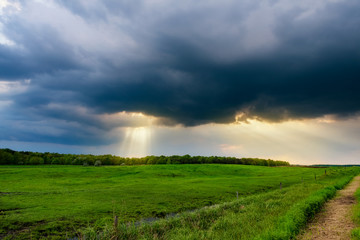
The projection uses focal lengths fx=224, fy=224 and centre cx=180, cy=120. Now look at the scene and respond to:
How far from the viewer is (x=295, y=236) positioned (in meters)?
14.0

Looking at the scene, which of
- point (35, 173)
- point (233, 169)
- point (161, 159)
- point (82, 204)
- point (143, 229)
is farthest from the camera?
point (161, 159)

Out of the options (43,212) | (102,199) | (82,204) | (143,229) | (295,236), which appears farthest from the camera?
(102,199)

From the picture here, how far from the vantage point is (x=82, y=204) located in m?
35.8

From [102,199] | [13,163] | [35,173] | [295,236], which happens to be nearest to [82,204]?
[102,199]

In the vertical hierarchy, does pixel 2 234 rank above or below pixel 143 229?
below

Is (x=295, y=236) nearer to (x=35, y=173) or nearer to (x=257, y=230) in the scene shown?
(x=257, y=230)

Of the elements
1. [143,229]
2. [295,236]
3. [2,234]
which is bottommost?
[2,234]

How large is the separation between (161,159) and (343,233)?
186 metres

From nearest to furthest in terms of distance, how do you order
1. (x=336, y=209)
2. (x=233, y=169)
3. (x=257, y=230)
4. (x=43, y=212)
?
(x=257, y=230), (x=336, y=209), (x=43, y=212), (x=233, y=169)

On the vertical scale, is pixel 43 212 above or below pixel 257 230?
below

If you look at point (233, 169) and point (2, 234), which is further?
point (233, 169)

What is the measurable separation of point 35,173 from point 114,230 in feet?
281

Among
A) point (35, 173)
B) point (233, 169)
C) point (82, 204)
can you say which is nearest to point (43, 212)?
point (82, 204)

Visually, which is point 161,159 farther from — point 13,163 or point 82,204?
point 82,204
